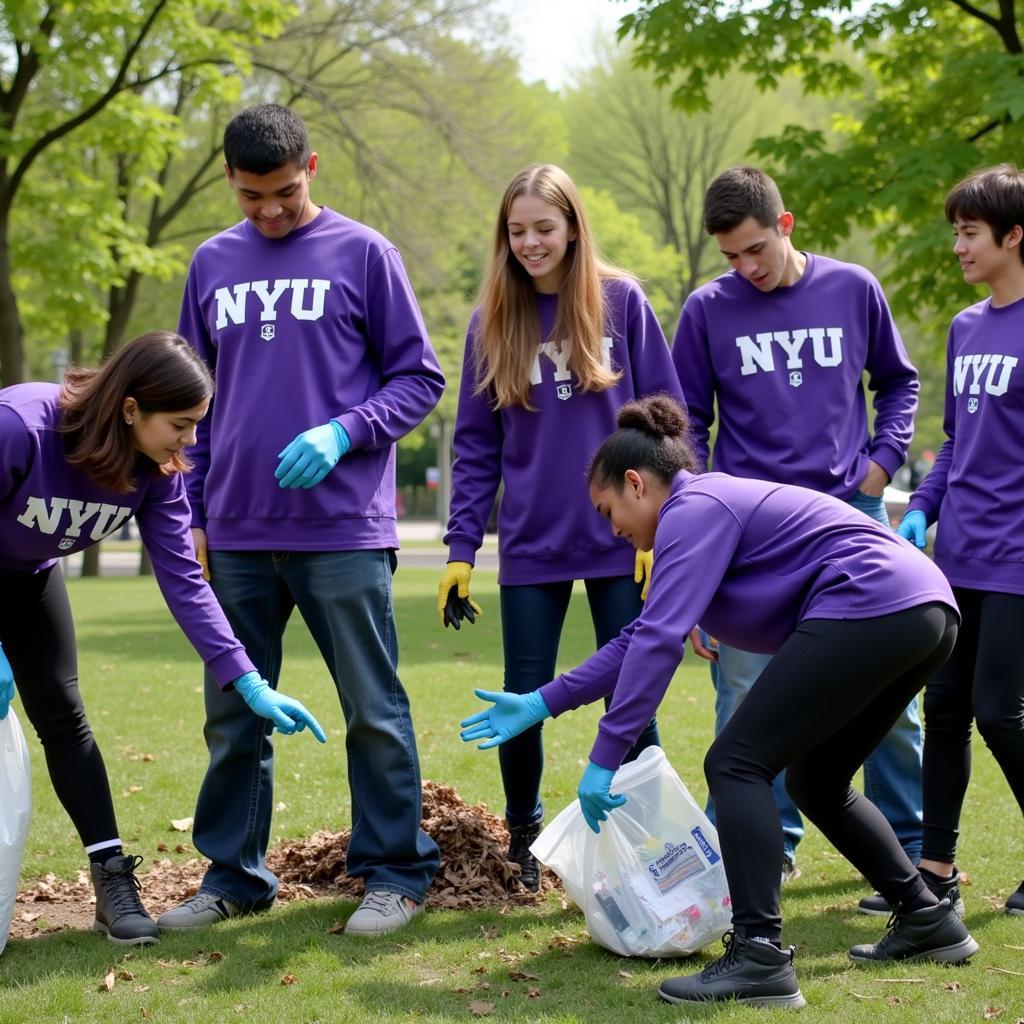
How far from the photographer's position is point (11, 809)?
3.88 meters

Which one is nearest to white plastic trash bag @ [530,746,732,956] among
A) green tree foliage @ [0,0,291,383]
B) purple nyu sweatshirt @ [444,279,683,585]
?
purple nyu sweatshirt @ [444,279,683,585]

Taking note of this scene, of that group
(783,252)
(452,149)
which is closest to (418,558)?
(452,149)

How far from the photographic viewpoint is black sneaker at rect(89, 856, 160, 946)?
4004 mm

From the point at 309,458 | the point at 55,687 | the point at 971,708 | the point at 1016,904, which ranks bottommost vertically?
the point at 1016,904

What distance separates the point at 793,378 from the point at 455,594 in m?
1.36

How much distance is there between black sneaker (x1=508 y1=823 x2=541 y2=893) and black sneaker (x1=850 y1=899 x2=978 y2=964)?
1.24 metres

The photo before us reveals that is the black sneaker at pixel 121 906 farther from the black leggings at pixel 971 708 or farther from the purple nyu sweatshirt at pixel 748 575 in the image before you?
the black leggings at pixel 971 708

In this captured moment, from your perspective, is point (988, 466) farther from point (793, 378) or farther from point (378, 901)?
point (378, 901)

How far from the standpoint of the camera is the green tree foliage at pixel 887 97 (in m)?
12.6

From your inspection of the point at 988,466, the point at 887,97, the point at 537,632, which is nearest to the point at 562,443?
the point at 537,632

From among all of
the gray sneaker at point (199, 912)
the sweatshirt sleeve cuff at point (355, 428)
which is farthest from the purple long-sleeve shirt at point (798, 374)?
the gray sneaker at point (199, 912)

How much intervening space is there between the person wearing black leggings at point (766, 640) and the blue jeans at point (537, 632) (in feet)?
2.48

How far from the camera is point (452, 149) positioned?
19969 mm

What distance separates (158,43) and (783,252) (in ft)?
50.7
